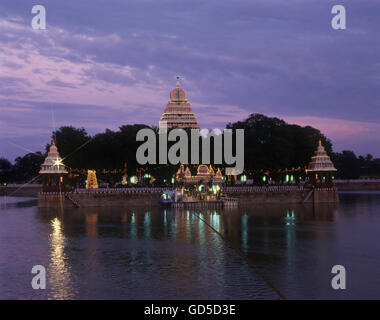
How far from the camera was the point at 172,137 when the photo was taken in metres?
86.7

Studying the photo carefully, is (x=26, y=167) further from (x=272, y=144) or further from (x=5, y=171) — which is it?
(x=272, y=144)

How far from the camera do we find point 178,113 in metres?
136

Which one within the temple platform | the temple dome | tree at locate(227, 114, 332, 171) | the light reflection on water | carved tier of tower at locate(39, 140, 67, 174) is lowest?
the light reflection on water

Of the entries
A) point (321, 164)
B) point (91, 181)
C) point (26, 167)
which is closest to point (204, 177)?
point (91, 181)

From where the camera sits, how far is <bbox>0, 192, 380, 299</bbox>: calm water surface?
26.2m

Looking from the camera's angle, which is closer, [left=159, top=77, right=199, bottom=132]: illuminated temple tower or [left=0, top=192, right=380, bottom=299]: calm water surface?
[left=0, top=192, right=380, bottom=299]: calm water surface

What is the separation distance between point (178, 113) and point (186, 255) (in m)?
102

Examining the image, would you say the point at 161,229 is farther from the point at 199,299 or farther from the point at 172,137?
the point at 172,137

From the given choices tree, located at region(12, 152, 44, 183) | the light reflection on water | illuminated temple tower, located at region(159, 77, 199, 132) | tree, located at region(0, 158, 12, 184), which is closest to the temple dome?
illuminated temple tower, located at region(159, 77, 199, 132)

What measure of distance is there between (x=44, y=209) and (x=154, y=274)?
152 ft

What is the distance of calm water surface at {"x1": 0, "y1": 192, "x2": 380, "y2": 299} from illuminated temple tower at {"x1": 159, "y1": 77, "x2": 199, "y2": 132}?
72390 mm

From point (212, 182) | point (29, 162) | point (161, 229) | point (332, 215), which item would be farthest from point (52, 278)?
point (29, 162)

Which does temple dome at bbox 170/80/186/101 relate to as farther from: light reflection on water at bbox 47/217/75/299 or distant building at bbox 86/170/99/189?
light reflection on water at bbox 47/217/75/299

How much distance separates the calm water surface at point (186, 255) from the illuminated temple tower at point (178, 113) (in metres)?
72.4
